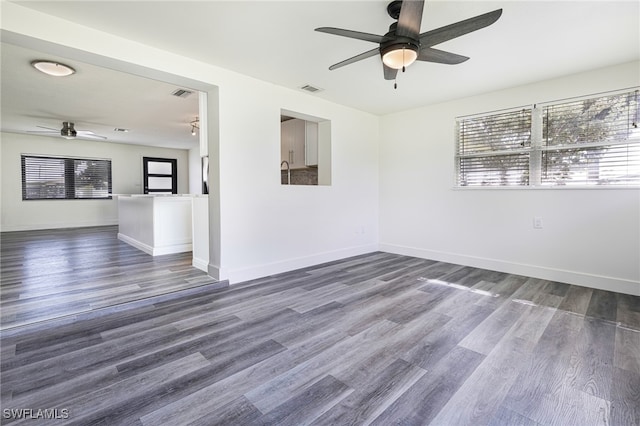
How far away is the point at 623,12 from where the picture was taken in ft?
7.42

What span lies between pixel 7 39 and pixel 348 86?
3.14 metres

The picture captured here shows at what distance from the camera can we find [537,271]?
3.71 meters

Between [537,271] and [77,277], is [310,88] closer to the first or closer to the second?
[77,277]

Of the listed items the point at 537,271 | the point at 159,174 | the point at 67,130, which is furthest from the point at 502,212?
the point at 159,174

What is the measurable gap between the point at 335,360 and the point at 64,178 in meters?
9.60

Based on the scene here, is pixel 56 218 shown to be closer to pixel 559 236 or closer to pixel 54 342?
pixel 54 342

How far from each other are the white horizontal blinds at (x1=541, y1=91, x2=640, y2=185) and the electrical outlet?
1.43 ft

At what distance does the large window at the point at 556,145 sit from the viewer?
319cm

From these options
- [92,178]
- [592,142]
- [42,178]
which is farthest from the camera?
[92,178]

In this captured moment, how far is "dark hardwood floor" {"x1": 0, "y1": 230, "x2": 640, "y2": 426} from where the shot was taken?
4.82 feet

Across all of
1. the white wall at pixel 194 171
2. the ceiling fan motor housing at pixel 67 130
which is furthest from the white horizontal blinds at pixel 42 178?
the white wall at pixel 194 171

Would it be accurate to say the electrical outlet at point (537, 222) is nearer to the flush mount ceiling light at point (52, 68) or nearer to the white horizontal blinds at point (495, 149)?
the white horizontal blinds at point (495, 149)

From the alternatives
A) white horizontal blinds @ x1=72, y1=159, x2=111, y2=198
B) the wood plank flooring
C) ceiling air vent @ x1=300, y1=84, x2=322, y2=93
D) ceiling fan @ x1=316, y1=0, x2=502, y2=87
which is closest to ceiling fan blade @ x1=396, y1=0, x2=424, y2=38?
ceiling fan @ x1=316, y1=0, x2=502, y2=87

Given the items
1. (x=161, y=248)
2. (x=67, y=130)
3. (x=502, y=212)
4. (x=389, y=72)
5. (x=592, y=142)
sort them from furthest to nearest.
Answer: (x=67, y=130)
(x=161, y=248)
(x=502, y=212)
(x=592, y=142)
(x=389, y=72)
